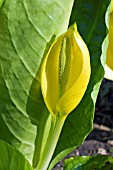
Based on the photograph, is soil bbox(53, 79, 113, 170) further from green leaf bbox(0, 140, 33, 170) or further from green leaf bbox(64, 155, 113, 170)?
green leaf bbox(0, 140, 33, 170)

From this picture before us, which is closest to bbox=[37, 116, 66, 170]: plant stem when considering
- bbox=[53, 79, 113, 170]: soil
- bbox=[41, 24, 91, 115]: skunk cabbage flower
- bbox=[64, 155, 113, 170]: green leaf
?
bbox=[41, 24, 91, 115]: skunk cabbage flower

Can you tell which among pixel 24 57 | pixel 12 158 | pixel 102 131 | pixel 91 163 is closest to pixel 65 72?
pixel 24 57

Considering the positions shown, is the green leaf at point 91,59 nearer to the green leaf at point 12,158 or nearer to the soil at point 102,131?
the green leaf at point 12,158

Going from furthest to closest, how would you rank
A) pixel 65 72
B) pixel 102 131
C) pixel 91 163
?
pixel 102 131 < pixel 91 163 < pixel 65 72

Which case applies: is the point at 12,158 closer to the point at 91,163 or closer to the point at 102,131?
the point at 91,163

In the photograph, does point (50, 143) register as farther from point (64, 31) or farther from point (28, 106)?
point (64, 31)

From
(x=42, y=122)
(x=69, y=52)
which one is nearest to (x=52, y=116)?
(x=42, y=122)
